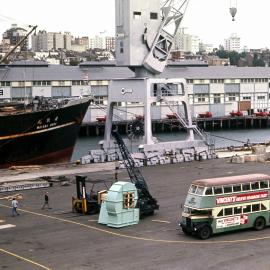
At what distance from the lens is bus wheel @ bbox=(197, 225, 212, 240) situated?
28.6 metres

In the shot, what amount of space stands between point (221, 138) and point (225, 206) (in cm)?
8087

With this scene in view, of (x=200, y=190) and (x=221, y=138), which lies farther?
(x=221, y=138)

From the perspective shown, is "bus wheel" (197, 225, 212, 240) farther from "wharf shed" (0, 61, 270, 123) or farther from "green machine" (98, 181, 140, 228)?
"wharf shed" (0, 61, 270, 123)

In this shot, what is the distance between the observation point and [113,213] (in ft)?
104

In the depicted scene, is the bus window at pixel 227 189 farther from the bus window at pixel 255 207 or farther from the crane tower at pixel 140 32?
the crane tower at pixel 140 32

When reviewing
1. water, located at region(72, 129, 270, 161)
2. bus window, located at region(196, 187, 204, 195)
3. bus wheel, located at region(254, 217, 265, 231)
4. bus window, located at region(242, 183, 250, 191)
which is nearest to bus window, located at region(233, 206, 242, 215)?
bus window, located at region(242, 183, 250, 191)

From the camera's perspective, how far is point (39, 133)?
6103 centimetres

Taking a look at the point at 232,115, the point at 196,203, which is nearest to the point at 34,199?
the point at 196,203

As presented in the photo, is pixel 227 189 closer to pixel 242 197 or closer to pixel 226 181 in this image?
pixel 226 181

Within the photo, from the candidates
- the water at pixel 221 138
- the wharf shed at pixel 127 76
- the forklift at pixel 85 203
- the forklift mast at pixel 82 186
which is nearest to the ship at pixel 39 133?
the water at pixel 221 138

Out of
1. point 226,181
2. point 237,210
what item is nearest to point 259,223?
point 237,210

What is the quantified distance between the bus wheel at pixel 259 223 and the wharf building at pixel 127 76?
71566 millimetres

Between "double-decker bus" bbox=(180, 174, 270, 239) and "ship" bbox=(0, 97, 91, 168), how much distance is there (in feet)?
105

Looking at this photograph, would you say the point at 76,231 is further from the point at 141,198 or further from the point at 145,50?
the point at 145,50
